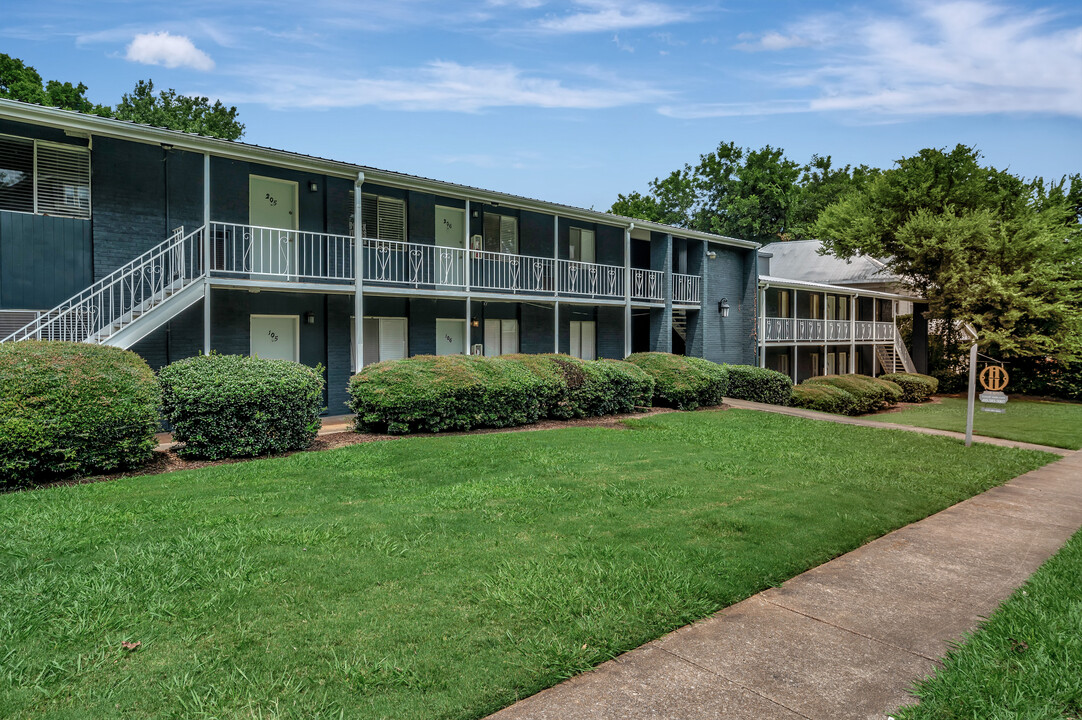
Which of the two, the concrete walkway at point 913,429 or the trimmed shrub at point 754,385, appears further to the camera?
the trimmed shrub at point 754,385

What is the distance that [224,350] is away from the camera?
13422mm

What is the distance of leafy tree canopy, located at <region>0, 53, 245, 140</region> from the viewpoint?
26.2 metres

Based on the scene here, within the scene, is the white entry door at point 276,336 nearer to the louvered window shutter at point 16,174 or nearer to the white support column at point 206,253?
the white support column at point 206,253

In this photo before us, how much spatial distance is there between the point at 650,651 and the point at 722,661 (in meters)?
0.40

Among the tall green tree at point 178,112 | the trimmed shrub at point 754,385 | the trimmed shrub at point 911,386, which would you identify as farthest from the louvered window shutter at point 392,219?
the trimmed shrub at point 911,386

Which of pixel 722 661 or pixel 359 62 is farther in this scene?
pixel 359 62

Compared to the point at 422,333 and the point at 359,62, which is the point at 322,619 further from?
the point at 359,62

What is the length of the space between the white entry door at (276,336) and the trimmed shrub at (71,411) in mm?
5655

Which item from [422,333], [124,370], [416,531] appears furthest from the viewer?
[422,333]

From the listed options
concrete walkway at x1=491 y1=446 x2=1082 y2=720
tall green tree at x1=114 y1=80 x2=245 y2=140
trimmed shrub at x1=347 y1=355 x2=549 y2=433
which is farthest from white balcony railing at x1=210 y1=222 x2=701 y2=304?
tall green tree at x1=114 y1=80 x2=245 y2=140

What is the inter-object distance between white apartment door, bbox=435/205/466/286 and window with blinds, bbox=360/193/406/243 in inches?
41.1

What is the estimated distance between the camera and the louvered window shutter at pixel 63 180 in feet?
37.7

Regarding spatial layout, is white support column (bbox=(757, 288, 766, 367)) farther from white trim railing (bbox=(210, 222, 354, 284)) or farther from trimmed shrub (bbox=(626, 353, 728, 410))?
white trim railing (bbox=(210, 222, 354, 284))

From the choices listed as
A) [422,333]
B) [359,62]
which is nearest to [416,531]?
[422,333]
